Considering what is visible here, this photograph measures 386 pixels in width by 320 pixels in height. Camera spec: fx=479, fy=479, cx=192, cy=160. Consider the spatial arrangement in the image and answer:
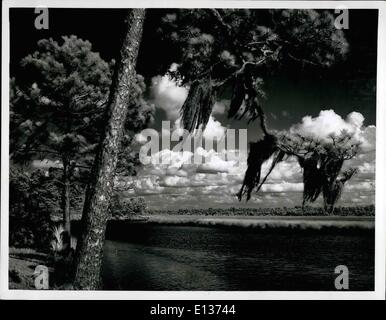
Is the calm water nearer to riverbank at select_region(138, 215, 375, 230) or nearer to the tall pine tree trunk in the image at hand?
riverbank at select_region(138, 215, 375, 230)

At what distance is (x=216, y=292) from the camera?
17.6ft

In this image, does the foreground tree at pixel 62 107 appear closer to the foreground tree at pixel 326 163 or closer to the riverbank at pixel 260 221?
the riverbank at pixel 260 221

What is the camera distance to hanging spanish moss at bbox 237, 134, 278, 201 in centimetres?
558

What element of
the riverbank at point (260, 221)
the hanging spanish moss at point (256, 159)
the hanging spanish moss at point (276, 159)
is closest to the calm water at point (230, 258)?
the riverbank at point (260, 221)

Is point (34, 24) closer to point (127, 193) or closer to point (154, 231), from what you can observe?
point (127, 193)

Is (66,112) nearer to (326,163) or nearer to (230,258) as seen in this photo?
(230,258)

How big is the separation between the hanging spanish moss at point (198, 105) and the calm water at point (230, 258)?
1258 millimetres

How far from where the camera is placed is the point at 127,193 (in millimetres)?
5727

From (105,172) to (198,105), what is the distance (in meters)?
1.35

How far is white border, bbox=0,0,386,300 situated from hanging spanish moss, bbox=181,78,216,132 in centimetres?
90

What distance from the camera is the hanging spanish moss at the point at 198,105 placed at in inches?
220

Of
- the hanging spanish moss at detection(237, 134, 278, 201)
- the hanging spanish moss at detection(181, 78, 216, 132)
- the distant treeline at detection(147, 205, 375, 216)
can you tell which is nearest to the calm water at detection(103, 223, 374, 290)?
the distant treeline at detection(147, 205, 375, 216)
